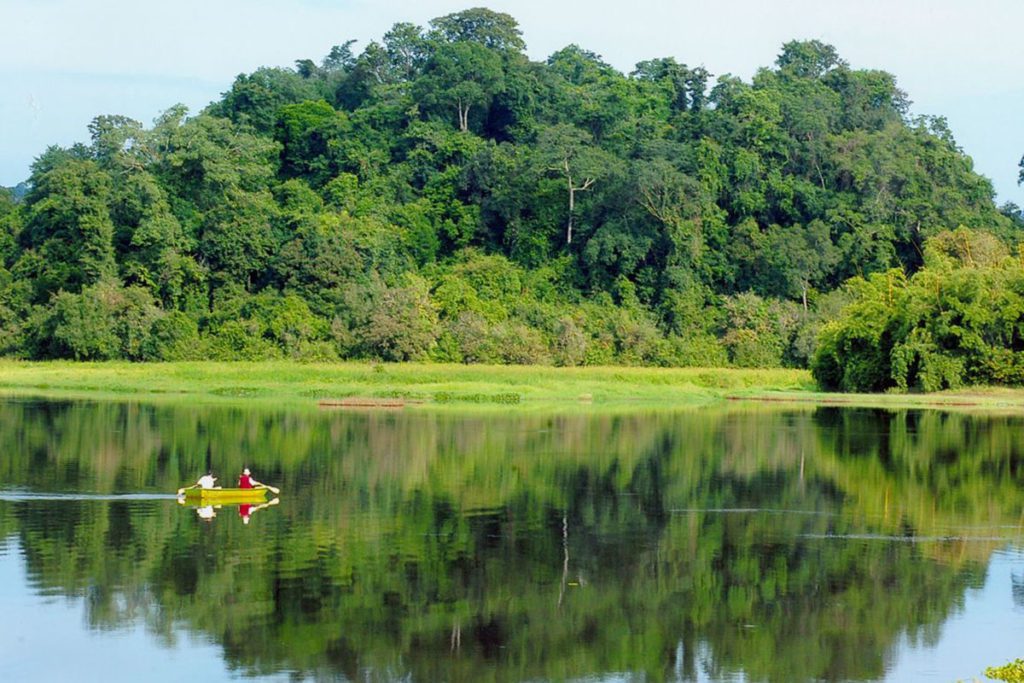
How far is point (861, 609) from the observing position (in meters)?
18.0

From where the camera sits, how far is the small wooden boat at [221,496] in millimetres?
24938

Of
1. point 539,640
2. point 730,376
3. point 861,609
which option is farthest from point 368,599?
point 730,376

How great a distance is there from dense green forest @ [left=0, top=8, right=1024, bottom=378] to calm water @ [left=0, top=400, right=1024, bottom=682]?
30979 millimetres

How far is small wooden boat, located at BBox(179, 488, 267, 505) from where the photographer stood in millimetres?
24938

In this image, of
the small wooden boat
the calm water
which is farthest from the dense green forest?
the small wooden boat

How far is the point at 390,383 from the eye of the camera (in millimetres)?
56688

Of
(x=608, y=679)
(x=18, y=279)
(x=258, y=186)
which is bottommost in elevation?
(x=608, y=679)

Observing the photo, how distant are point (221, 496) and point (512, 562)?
697 centimetres

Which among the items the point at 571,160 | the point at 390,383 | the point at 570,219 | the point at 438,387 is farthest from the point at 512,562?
the point at 570,219

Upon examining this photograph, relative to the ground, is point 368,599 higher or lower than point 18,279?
lower

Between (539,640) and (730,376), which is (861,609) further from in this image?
(730,376)

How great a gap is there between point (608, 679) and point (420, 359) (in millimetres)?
49819

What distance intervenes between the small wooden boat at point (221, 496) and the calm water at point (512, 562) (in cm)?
39

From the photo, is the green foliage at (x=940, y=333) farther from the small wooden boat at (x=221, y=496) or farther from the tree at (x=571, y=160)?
the small wooden boat at (x=221, y=496)
